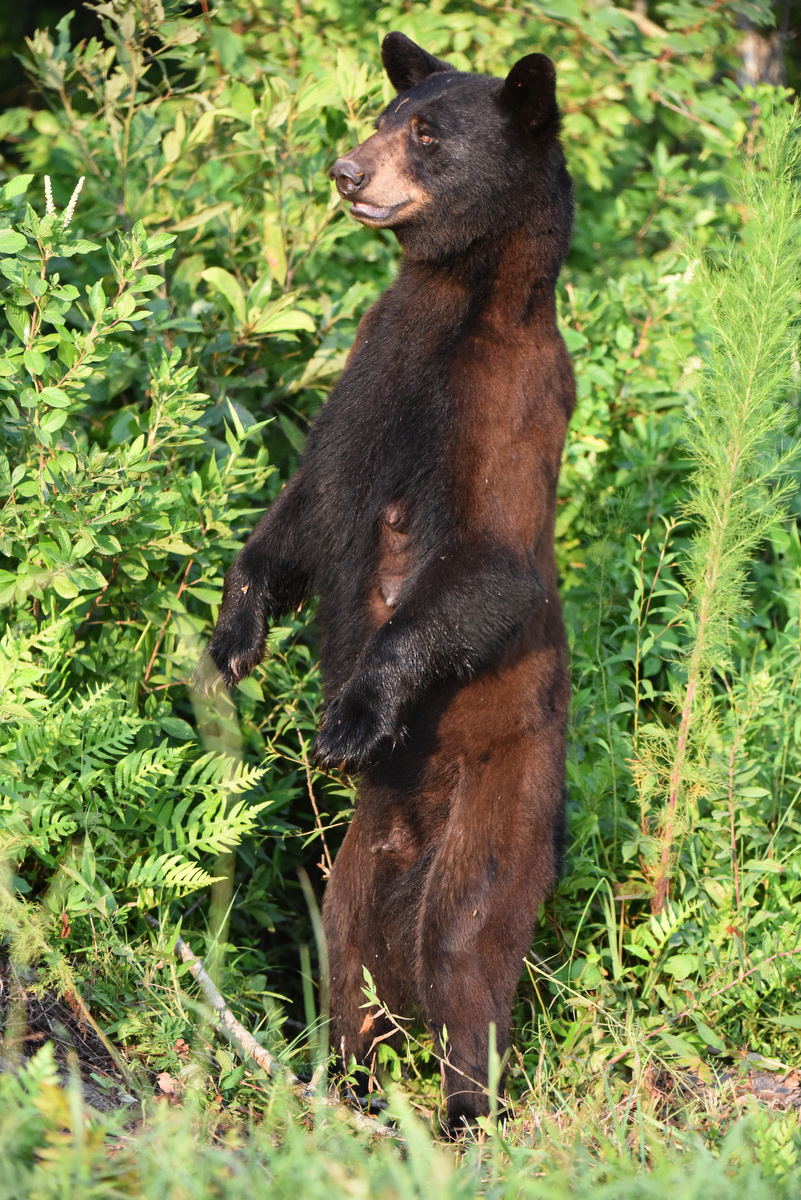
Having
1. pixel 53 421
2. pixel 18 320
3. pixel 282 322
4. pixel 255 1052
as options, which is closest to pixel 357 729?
pixel 255 1052

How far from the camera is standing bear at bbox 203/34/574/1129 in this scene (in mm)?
3047

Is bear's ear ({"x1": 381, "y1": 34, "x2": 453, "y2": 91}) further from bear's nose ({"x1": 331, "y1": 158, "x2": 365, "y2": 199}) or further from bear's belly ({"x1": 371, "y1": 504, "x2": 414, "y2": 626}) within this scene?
bear's belly ({"x1": 371, "y1": 504, "x2": 414, "y2": 626})

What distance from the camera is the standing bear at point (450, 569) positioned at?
3047mm

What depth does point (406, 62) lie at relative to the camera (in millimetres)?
3652

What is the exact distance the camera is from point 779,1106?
318cm

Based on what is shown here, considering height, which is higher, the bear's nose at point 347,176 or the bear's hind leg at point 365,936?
the bear's nose at point 347,176

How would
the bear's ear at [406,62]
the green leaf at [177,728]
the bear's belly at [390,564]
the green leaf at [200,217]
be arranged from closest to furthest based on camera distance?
the bear's belly at [390,564] → the green leaf at [177,728] → the bear's ear at [406,62] → the green leaf at [200,217]

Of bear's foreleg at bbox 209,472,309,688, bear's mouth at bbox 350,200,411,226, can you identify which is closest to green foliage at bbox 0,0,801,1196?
bear's foreleg at bbox 209,472,309,688

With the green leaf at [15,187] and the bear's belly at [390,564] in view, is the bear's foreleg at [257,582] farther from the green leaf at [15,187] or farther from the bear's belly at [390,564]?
the green leaf at [15,187]

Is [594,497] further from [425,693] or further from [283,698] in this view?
[425,693]

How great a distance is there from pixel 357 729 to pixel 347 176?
151 centimetres

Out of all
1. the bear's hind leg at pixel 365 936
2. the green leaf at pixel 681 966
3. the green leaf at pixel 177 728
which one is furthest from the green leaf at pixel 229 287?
the green leaf at pixel 681 966

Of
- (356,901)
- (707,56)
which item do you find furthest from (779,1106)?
(707,56)

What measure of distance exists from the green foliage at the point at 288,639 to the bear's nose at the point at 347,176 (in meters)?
0.56
